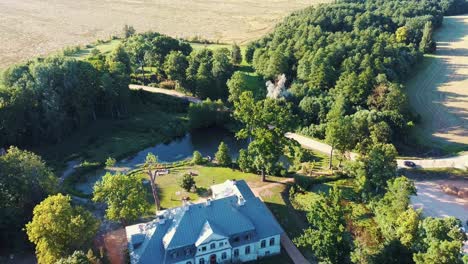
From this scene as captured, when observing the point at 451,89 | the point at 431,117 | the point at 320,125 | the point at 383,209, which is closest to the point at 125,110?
the point at 320,125

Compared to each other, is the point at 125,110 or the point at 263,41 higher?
the point at 263,41

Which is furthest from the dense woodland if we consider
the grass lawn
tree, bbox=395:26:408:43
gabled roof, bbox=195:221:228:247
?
gabled roof, bbox=195:221:228:247

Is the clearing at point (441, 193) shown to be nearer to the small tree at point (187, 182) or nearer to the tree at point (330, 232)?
the tree at point (330, 232)

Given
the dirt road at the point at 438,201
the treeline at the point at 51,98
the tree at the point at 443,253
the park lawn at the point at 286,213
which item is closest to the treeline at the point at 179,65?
the treeline at the point at 51,98

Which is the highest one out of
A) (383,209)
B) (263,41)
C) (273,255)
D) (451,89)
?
(263,41)

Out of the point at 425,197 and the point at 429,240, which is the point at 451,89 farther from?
the point at 429,240

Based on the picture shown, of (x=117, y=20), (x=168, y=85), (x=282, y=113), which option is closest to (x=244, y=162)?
(x=282, y=113)
